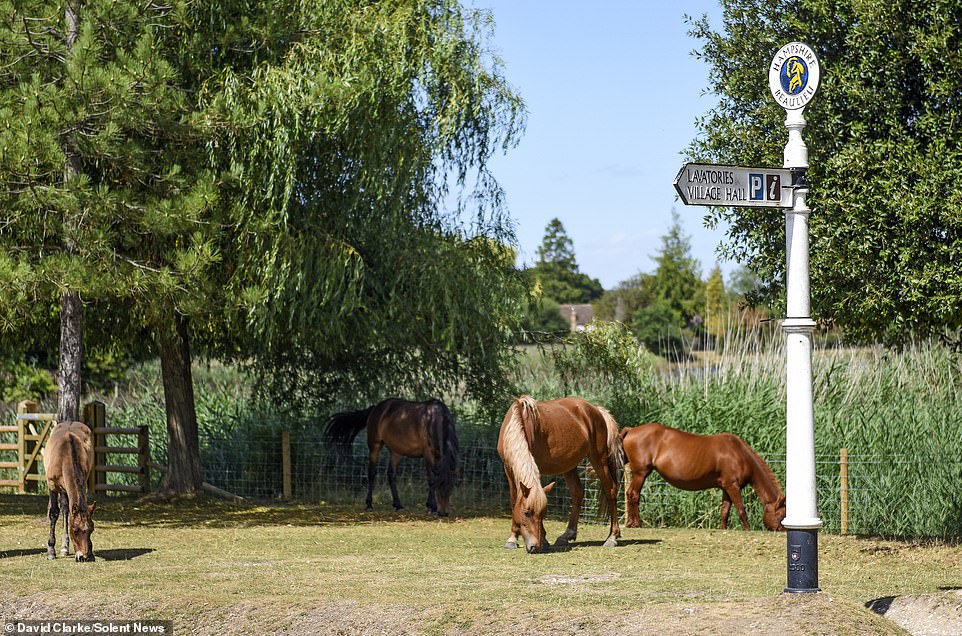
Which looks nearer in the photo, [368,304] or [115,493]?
[368,304]

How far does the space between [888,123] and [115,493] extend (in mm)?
14885

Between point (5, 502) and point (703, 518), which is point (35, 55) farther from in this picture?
point (703, 518)

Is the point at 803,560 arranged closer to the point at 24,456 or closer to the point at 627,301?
the point at 24,456

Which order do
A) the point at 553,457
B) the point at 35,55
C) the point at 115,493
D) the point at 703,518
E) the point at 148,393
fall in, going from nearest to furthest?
the point at 553,457, the point at 35,55, the point at 703,518, the point at 115,493, the point at 148,393

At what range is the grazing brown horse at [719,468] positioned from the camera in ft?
51.5

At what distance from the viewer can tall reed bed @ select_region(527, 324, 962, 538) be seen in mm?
15531

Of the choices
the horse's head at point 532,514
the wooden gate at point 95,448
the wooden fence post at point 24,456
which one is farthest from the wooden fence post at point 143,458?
the horse's head at point 532,514

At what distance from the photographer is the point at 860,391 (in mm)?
18172

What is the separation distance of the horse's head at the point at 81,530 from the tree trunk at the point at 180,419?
265 inches

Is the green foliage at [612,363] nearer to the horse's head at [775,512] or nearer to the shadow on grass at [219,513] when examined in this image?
the shadow on grass at [219,513]

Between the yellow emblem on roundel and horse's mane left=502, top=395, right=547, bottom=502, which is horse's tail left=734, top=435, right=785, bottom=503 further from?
the yellow emblem on roundel

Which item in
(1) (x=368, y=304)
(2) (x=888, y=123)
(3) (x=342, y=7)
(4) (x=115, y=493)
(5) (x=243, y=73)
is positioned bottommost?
(4) (x=115, y=493)

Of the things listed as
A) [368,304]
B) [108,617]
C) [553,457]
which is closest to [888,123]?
[553,457]

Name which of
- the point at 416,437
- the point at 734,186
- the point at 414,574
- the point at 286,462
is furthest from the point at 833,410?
the point at 734,186
